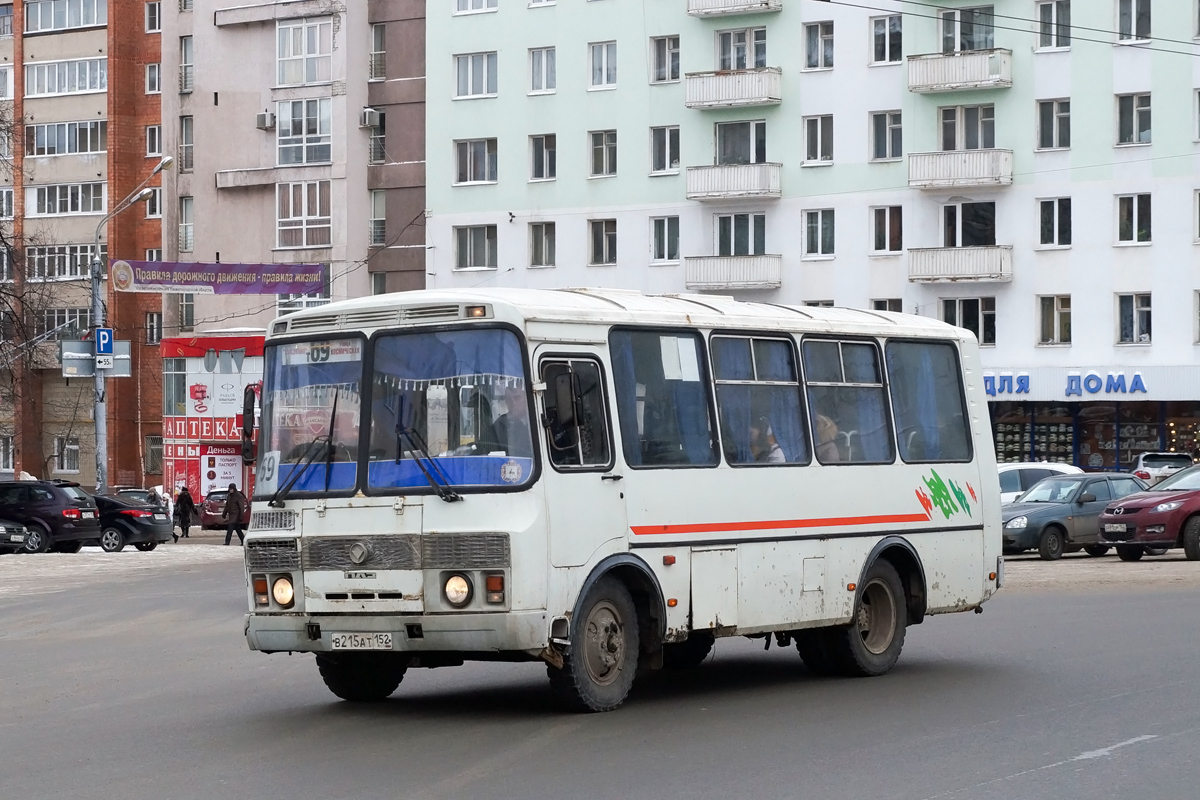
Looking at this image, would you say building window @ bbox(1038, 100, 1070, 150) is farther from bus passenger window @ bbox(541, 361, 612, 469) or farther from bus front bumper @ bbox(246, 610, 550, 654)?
bus front bumper @ bbox(246, 610, 550, 654)

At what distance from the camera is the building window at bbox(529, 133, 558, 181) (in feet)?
211

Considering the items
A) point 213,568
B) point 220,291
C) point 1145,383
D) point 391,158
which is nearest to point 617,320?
point 213,568

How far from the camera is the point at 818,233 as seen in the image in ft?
198

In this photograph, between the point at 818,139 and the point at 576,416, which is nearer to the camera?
the point at 576,416

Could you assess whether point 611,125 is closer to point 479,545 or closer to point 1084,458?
point 1084,458

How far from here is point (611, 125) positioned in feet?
207

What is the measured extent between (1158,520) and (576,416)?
20.9 metres

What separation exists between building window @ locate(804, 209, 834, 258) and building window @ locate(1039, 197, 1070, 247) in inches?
265

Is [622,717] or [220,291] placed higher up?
[220,291]

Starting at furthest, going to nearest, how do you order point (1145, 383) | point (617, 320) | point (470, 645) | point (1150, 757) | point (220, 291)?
1. point (1145, 383)
2. point (220, 291)
3. point (617, 320)
4. point (470, 645)
5. point (1150, 757)

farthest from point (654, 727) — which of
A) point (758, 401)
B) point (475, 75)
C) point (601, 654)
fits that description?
point (475, 75)

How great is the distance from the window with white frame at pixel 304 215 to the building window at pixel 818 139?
1844 cm

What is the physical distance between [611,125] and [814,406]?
1955 inches

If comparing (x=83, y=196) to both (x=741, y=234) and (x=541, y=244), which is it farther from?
(x=741, y=234)
